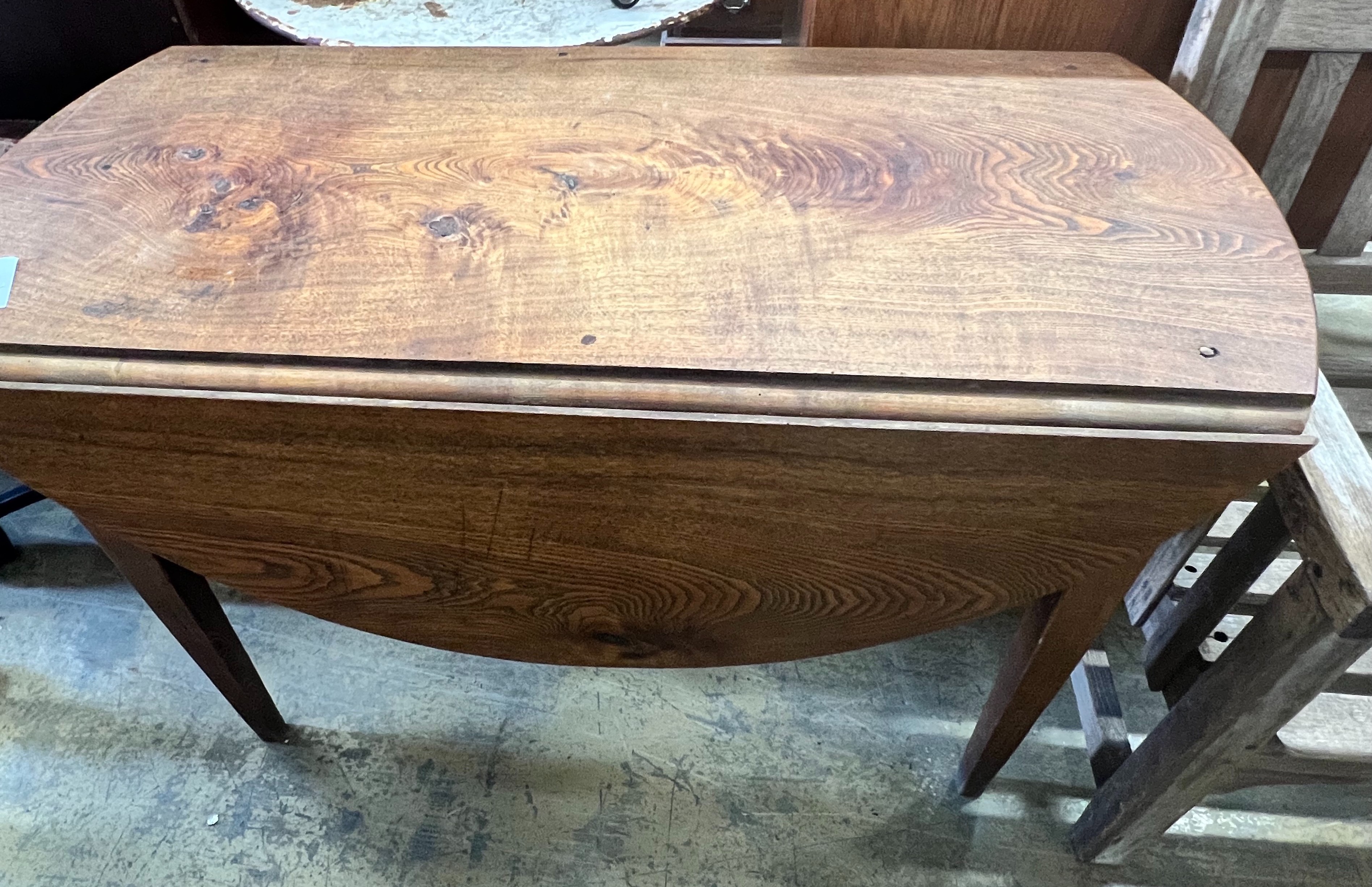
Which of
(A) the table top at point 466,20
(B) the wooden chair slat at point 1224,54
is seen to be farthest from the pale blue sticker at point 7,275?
(B) the wooden chair slat at point 1224,54

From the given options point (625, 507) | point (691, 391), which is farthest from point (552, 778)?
point (691, 391)

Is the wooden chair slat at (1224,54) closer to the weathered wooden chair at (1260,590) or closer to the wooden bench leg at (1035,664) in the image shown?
the weathered wooden chair at (1260,590)

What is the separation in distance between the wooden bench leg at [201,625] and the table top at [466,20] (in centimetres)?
70

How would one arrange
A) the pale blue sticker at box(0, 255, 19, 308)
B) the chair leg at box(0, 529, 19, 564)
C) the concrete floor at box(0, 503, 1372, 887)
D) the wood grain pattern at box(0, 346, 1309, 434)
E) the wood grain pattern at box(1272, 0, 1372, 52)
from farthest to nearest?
the chair leg at box(0, 529, 19, 564), the concrete floor at box(0, 503, 1372, 887), the wood grain pattern at box(1272, 0, 1372, 52), the pale blue sticker at box(0, 255, 19, 308), the wood grain pattern at box(0, 346, 1309, 434)

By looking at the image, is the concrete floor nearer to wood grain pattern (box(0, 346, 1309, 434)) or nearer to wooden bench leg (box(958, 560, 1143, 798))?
wooden bench leg (box(958, 560, 1143, 798))

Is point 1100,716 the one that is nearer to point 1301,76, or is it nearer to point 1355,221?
point 1355,221

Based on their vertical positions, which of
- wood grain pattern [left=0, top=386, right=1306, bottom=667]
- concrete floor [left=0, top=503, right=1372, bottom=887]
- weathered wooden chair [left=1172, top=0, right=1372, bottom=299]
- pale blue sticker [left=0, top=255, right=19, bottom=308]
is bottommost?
concrete floor [left=0, top=503, right=1372, bottom=887]

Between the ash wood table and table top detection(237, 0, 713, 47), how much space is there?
0.31m

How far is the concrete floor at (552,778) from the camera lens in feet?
3.68

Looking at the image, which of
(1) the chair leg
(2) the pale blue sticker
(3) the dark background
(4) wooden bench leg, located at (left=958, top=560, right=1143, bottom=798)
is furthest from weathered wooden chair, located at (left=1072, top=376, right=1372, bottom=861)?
(3) the dark background

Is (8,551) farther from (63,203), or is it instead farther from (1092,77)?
(1092,77)

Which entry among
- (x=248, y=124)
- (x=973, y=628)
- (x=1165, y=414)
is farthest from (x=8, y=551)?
(x=1165, y=414)

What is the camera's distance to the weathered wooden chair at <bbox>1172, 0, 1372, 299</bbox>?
0.89m

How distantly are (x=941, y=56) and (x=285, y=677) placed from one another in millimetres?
1238
